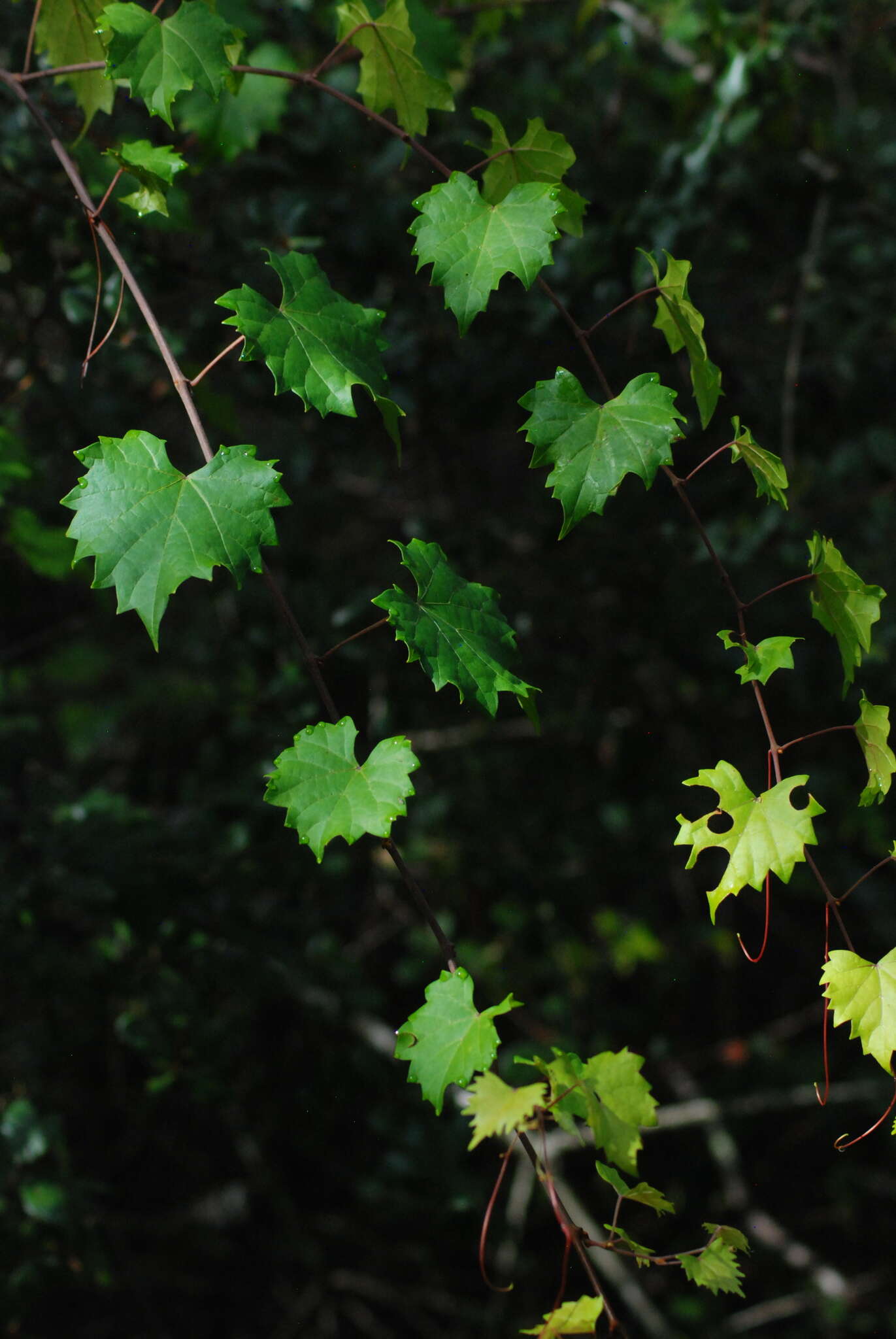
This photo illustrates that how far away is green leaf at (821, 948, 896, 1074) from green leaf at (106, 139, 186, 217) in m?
0.94

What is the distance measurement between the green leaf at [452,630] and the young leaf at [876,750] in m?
0.31

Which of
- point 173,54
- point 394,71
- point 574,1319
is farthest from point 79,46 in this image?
point 574,1319

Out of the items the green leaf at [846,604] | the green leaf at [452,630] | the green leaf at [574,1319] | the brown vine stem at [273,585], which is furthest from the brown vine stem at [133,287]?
the green leaf at [574,1319]

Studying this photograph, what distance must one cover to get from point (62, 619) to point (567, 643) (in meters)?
0.99

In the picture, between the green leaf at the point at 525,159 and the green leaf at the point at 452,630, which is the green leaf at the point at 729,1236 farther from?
the green leaf at the point at 525,159

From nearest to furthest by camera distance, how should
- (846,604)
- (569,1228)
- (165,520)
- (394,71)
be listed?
(569,1228) → (165,520) → (846,604) → (394,71)

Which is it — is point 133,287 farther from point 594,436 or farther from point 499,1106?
point 499,1106

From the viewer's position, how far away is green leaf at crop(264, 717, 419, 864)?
2.49ft

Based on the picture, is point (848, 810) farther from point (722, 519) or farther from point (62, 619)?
point (62, 619)

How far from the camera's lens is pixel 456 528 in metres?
1.76

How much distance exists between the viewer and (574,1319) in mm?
717

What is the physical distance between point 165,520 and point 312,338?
223 mm

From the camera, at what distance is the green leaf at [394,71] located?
1021mm

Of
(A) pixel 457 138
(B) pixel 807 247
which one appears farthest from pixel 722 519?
(A) pixel 457 138
